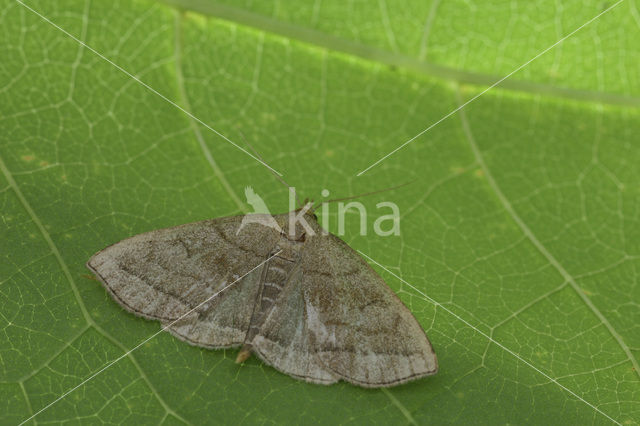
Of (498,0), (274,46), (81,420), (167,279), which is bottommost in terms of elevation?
(81,420)

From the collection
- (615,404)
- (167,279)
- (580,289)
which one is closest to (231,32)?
(167,279)

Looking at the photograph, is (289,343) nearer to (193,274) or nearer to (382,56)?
(193,274)

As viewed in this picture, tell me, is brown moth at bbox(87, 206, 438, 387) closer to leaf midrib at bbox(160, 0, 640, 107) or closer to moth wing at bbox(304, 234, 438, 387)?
moth wing at bbox(304, 234, 438, 387)

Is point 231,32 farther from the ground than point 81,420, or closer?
farther from the ground

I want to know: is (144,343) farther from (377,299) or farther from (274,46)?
(274,46)

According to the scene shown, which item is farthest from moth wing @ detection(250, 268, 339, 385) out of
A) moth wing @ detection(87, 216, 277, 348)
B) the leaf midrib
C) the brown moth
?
the leaf midrib

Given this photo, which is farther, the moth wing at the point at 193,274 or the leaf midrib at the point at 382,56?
the leaf midrib at the point at 382,56

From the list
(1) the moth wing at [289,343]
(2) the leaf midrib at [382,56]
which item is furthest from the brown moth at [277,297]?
(2) the leaf midrib at [382,56]

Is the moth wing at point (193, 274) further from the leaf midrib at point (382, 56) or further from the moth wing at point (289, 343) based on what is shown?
the leaf midrib at point (382, 56)
